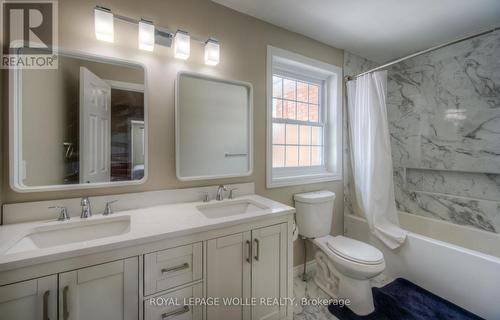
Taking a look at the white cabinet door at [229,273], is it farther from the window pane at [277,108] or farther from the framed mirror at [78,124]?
the window pane at [277,108]

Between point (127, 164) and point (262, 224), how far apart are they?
93cm

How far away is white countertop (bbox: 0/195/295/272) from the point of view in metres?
0.77

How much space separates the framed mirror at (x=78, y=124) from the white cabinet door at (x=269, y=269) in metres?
0.86

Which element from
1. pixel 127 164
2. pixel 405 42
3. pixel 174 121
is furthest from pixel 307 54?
pixel 127 164

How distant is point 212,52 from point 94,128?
0.92 metres

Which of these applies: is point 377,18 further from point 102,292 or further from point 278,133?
point 102,292

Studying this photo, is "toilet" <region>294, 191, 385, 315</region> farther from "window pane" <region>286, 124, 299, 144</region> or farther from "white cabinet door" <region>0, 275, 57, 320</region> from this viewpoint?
"white cabinet door" <region>0, 275, 57, 320</region>

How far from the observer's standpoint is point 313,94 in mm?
2367

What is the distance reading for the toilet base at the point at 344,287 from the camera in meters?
1.56

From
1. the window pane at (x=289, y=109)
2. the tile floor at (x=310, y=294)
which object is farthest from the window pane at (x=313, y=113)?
the tile floor at (x=310, y=294)

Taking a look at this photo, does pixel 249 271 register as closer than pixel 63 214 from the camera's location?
No

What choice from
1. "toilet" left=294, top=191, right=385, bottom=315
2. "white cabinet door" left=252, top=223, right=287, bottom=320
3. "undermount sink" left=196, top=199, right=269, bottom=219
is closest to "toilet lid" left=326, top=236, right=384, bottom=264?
"toilet" left=294, top=191, right=385, bottom=315

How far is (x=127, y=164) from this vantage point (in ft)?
4.36

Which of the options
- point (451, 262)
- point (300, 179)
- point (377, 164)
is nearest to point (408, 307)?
point (451, 262)
